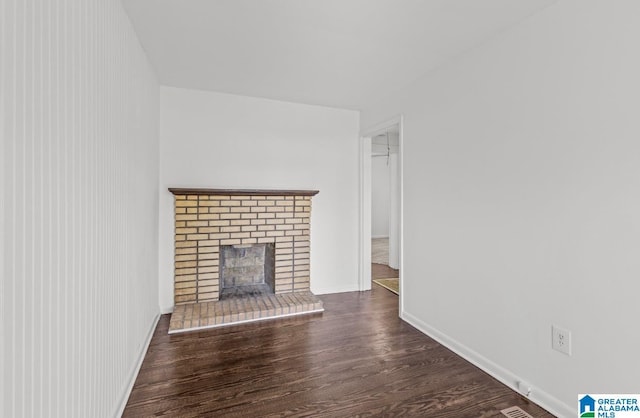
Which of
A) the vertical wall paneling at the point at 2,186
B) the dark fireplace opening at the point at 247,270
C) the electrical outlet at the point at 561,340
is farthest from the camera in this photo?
the dark fireplace opening at the point at 247,270

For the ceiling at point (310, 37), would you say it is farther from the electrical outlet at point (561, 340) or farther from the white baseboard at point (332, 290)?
the white baseboard at point (332, 290)

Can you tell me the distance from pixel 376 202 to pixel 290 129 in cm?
562

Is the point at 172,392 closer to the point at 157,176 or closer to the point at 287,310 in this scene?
the point at 287,310

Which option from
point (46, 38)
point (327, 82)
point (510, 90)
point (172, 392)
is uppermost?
point (327, 82)

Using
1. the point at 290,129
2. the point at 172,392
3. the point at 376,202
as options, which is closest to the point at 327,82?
the point at 290,129

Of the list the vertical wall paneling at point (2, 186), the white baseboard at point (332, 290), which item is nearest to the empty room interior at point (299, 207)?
the vertical wall paneling at point (2, 186)

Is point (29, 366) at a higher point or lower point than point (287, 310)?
higher

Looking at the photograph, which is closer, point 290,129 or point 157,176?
point 157,176

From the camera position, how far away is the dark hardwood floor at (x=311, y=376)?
1816mm

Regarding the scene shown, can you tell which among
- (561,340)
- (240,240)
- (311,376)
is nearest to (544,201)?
(561,340)

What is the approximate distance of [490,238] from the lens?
2.23m

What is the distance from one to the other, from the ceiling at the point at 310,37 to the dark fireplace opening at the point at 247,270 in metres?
1.87

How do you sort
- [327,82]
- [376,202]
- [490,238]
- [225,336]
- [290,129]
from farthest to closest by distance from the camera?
[376,202] → [290,129] → [327,82] → [225,336] → [490,238]

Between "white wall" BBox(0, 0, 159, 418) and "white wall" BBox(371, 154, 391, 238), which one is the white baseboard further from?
"white wall" BBox(371, 154, 391, 238)
